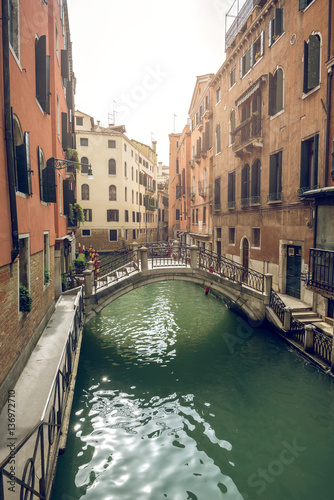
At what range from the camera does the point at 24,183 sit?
6.54 meters

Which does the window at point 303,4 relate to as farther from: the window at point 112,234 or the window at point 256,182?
the window at point 112,234

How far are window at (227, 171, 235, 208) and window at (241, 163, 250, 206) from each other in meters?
1.26

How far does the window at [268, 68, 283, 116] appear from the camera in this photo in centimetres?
1376

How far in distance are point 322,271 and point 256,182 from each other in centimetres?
769

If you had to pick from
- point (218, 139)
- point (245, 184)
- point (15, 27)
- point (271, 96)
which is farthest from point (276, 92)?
point (15, 27)

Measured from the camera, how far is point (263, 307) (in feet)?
42.0

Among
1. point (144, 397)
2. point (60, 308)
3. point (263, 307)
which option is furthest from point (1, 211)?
point (263, 307)

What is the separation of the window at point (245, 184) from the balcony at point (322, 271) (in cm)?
747

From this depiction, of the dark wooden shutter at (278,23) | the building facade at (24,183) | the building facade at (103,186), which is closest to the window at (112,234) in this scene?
the building facade at (103,186)

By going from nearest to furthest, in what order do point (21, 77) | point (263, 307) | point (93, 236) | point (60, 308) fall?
point (21, 77) < point (60, 308) < point (263, 307) < point (93, 236)

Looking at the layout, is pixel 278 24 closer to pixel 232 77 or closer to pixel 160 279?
pixel 232 77

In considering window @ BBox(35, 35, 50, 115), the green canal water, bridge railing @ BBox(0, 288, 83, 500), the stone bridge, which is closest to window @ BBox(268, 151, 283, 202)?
the stone bridge

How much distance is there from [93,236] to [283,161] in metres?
24.7

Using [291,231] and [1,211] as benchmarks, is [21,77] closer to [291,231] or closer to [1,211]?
[1,211]
